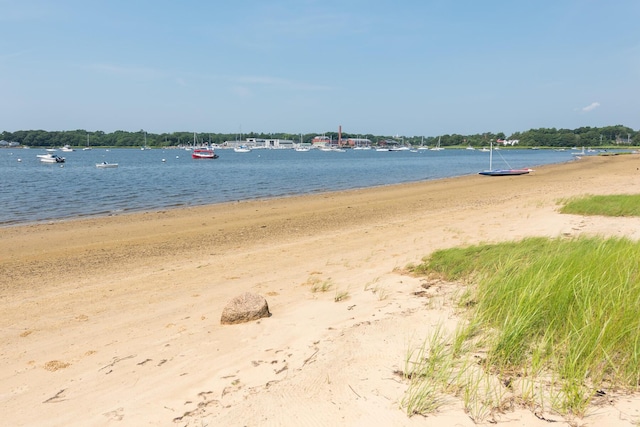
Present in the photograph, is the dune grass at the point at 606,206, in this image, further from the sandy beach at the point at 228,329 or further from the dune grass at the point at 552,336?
the dune grass at the point at 552,336

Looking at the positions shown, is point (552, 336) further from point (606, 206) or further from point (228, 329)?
point (606, 206)

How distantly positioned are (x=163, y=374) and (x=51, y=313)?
3900mm

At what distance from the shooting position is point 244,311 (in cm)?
605

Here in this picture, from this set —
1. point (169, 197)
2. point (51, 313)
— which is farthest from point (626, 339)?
point (169, 197)

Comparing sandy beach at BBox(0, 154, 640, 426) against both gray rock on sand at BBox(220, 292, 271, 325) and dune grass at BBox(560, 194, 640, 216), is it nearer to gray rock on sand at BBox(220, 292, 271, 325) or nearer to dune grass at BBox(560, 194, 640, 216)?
gray rock on sand at BBox(220, 292, 271, 325)

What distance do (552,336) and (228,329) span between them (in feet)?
12.2

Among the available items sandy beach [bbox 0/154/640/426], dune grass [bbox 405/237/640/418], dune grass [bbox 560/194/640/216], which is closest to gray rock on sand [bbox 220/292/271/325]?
sandy beach [bbox 0/154/640/426]

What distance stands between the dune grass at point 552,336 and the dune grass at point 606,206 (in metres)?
8.28

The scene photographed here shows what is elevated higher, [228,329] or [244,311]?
[244,311]

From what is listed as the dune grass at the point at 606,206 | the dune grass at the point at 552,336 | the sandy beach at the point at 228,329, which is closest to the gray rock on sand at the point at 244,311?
the sandy beach at the point at 228,329

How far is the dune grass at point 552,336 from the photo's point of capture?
3629mm

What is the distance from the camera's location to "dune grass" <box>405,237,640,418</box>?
11.9 feet

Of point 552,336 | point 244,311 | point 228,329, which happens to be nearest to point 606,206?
point 552,336

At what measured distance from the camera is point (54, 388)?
181 inches
